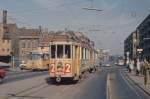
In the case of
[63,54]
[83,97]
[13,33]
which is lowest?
[83,97]

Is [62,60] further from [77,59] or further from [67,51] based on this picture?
[77,59]

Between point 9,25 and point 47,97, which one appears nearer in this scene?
point 47,97

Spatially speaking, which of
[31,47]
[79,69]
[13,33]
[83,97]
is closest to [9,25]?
[13,33]

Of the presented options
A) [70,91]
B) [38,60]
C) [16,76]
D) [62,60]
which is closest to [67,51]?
[62,60]

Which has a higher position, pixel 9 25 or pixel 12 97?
pixel 9 25

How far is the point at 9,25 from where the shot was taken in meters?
131

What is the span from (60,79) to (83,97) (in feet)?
38.8

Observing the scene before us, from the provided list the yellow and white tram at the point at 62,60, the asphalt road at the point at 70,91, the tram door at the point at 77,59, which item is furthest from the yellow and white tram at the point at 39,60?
the yellow and white tram at the point at 62,60

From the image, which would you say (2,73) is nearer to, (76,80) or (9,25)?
(76,80)

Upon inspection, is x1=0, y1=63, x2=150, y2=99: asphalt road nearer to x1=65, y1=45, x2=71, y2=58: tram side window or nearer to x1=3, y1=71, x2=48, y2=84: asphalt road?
x1=65, y1=45, x2=71, y2=58: tram side window

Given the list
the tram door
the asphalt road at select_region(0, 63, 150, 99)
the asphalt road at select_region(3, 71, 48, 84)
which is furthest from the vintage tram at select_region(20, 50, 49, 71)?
the tram door

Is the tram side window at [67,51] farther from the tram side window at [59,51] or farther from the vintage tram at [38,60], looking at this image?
the vintage tram at [38,60]

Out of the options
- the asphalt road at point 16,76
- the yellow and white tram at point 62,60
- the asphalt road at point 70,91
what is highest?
the yellow and white tram at point 62,60

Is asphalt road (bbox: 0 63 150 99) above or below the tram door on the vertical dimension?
below
